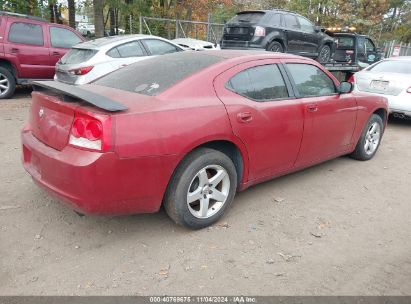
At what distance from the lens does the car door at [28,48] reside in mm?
8844

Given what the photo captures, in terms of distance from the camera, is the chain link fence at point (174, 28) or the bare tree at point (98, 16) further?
the chain link fence at point (174, 28)

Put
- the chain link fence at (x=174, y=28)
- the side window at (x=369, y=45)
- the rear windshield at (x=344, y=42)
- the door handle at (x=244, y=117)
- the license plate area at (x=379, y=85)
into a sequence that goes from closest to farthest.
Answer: the door handle at (x=244, y=117) → the license plate area at (x=379, y=85) → the rear windshield at (x=344, y=42) → the side window at (x=369, y=45) → the chain link fence at (x=174, y=28)

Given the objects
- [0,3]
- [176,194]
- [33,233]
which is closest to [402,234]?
[176,194]

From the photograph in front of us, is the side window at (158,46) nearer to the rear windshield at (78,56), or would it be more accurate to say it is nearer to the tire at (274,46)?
the rear windshield at (78,56)

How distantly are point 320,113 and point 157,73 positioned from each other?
1.97 metres

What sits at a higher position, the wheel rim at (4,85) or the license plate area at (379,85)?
the license plate area at (379,85)

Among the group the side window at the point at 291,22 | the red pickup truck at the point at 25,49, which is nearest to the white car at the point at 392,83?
the side window at the point at 291,22

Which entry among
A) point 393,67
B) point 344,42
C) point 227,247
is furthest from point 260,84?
point 344,42

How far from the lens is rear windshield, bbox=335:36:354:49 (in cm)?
1443

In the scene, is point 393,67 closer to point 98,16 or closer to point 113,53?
point 113,53

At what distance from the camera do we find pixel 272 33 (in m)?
11.2

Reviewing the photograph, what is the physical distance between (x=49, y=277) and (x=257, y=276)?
153cm

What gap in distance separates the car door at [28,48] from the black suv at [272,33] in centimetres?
541

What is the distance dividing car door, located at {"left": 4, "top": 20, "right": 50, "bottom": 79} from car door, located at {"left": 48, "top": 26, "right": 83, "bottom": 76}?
5.1 inches
